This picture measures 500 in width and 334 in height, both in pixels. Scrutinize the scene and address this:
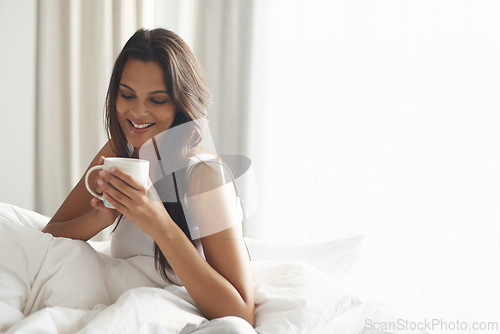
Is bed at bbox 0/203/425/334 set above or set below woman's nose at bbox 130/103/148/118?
below

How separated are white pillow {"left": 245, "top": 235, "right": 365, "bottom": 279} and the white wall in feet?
3.48

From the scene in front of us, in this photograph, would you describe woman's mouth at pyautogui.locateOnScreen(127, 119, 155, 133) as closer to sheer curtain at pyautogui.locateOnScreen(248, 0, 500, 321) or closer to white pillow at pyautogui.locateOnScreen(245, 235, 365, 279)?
sheer curtain at pyautogui.locateOnScreen(248, 0, 500, 321)

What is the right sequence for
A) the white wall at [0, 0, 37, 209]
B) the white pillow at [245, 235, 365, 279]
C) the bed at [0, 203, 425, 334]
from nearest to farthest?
the bed at [0, 203, 425, 334] → the white pillow at [245, 235, 365, 279] → the white wall at [0, 0, 37, 209]

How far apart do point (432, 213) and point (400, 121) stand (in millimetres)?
221

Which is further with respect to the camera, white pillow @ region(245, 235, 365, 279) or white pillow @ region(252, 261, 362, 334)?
white pillow @ region(245, 235, 365, 279)

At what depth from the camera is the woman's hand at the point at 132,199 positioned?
28.6 inches

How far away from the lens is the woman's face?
31.0 inches

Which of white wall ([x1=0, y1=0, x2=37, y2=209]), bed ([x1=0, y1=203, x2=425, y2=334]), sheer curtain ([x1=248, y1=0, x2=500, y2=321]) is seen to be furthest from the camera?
white wall ([x1=0, y1=0, x2=37, y2=209])

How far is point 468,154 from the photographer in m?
1.12

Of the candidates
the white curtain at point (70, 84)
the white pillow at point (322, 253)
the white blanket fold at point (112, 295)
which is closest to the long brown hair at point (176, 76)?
the white blanket fold at point (112, 295)

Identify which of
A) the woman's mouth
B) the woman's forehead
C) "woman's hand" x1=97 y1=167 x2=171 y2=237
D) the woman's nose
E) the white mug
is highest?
the woman's forehead

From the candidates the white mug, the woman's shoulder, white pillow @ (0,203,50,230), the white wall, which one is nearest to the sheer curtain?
the woman's shoulder

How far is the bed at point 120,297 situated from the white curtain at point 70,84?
0.98 metres

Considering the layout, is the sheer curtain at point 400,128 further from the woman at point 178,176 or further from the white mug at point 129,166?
the white mug at point 129,166
